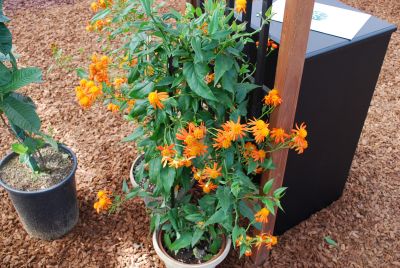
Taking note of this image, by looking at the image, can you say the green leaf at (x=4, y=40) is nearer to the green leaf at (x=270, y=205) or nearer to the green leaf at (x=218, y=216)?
the green leaf at (x=218, y=216)

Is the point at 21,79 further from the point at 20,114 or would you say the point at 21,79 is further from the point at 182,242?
the point at 182,242

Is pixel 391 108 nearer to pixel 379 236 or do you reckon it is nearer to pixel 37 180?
pixel 379 236

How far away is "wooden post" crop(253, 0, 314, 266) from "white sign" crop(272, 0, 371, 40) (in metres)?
0.33

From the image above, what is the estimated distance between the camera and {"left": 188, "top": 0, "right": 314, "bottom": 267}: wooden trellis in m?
1.31

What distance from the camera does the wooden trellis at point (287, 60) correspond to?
1.31 metres

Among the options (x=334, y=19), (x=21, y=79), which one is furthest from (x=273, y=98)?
(x=21, y=79)

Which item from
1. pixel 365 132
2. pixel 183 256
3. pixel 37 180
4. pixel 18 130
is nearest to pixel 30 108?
pixel 18 130

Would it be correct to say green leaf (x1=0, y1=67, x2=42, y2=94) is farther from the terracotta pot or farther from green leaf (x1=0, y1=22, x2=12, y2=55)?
the terracotta pot

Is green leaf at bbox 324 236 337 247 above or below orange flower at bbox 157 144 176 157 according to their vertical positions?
below

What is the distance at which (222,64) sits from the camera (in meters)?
1.29

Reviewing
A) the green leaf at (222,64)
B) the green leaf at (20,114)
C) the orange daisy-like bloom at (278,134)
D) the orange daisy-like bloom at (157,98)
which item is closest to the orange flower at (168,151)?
the orange daisy-like bloom at (157,98)

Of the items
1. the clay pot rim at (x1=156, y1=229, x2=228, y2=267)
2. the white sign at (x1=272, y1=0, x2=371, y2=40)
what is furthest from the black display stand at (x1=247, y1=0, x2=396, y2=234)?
the clay pot rim at (x1=156, y1=229, x2=228, y2=267)

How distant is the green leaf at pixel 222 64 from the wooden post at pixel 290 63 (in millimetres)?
221

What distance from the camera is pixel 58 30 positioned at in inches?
153
